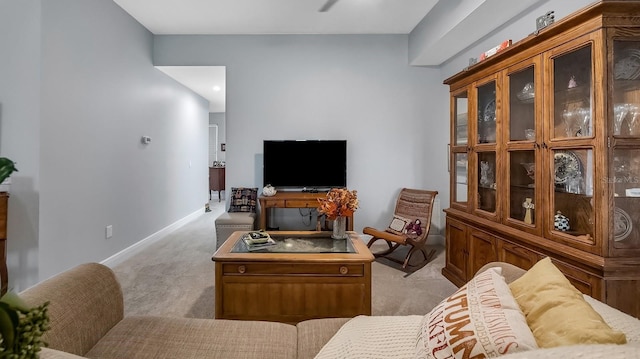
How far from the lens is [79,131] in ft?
9.69

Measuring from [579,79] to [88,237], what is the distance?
4071mm

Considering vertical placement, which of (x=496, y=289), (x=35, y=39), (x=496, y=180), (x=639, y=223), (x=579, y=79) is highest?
(x=35, y=39)

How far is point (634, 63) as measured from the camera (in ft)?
5.41

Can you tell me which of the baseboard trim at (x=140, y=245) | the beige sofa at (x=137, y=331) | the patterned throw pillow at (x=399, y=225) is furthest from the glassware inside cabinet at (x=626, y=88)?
the baseboard trim at (x=140, y=245)

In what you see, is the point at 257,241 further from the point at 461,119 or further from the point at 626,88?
the point at 626,88

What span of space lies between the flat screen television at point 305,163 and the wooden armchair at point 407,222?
2.56 feet

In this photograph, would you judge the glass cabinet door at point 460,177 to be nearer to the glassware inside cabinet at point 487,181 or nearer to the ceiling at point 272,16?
the glassware inside cabinet at point 487,181

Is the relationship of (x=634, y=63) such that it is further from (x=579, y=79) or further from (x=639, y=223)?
(x=639, y=223)

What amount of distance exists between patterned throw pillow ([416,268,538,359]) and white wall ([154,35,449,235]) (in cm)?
348

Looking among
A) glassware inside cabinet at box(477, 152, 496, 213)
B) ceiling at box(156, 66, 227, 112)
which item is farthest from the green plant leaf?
ceiling at box(156, 66, 227, 112)

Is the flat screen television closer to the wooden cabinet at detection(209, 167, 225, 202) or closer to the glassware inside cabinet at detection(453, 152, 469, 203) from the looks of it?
the glassware inside cabinet at detection(453, 152, 469, 203)

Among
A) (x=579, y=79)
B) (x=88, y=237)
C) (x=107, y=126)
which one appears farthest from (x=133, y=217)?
(x=579, y=79)

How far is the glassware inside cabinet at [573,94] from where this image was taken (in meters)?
1.75

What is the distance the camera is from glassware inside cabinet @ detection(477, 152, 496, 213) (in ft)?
8.30
